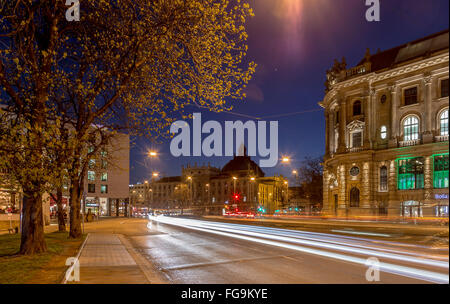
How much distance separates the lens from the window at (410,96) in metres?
43.5

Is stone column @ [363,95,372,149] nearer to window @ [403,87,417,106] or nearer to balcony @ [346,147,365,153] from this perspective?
balcony @ [346,147,365,153]

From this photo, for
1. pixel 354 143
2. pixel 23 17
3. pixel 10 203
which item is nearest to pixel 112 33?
pixel 23 17

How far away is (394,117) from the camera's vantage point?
148 ft

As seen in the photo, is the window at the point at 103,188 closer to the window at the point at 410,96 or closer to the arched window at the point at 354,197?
the arched window at the point at 354,197

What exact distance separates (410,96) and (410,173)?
31.9 feet

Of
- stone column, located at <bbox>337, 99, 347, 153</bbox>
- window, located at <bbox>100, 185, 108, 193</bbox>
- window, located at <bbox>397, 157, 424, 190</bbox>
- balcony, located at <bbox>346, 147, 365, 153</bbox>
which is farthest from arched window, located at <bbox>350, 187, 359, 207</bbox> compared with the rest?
window, located at <bbox>100, 185, 108, 193</bbox>

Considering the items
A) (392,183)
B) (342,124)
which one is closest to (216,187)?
(342,124)

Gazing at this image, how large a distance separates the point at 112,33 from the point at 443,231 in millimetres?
13777

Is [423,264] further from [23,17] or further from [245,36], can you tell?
[23,17]

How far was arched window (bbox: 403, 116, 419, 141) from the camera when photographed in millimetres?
42353

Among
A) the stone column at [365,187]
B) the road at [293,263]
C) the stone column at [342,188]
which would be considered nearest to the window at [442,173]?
the road at [293,263]

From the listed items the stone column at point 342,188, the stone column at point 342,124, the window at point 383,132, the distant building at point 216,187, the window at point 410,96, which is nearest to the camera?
the window at point 410,96

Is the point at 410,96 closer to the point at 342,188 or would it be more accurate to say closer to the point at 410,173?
the point at 410,173
